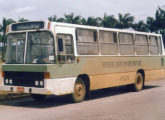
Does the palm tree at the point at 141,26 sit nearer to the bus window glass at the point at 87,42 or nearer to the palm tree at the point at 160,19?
the palm tree at the point at 160,19

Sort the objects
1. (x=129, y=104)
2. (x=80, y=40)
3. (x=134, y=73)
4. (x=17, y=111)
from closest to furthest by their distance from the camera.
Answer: (x=17, y=111) → (x=129, y=104) → (x=80, y=40) → (x=134, y=73)

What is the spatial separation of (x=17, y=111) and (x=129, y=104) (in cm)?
414

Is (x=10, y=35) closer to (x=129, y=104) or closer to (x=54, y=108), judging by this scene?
(x=54, y=108)

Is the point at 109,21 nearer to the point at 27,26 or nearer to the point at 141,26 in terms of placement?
the point at 141,26

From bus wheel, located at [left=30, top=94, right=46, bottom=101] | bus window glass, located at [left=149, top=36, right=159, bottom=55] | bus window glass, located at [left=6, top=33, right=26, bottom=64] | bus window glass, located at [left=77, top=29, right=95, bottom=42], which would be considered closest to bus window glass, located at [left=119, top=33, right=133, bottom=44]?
bus window glass, located at [left=149, top=36, right=159, bottom=55]

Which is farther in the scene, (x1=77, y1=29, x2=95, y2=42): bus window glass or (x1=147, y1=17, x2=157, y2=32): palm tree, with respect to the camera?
(x1=147, y1=17, x2=157, y2=32): palm tree

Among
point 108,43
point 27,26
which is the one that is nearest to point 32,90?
point 27,26

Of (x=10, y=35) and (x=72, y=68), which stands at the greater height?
(x=10, y=35)

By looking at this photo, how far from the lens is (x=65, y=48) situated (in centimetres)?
1190

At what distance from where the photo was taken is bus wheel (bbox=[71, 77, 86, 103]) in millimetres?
12354

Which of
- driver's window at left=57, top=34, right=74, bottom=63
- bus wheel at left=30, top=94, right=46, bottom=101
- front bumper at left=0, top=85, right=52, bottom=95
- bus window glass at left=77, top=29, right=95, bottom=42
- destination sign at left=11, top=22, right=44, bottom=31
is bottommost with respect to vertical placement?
bus wheel at left=30, top=94, right=46, bottom=101

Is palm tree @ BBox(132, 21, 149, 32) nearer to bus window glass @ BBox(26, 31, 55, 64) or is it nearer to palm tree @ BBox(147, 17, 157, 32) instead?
palm tree @ BBox(147, 17, 157, 32)

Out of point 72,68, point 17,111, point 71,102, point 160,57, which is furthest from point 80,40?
point 160,57

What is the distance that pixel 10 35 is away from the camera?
1252 cm
